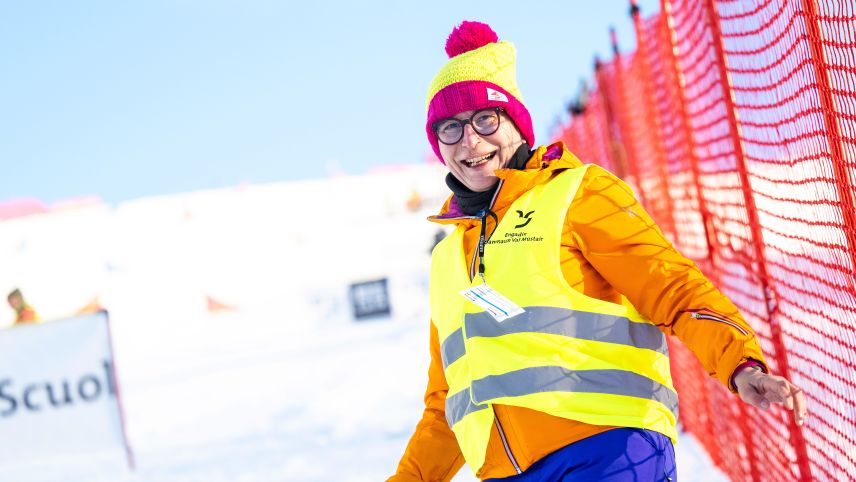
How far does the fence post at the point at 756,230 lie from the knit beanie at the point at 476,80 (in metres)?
1.02

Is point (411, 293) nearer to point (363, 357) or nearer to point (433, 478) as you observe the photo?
point (363, 357)

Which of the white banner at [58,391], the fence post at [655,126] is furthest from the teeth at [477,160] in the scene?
the white banner at [58,391]

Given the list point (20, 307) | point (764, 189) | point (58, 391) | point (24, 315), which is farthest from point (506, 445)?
point (24, 315)

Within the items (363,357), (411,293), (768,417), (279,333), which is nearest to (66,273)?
(279,333)

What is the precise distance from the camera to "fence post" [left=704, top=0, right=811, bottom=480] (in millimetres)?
3217

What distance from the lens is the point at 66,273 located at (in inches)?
706

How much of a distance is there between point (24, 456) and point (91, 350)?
90cm

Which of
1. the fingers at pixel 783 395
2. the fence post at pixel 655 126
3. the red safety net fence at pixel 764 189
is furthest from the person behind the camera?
the fence post at pixel 655 126

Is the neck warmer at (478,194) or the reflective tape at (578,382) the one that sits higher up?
the neck warmer at (478,194)

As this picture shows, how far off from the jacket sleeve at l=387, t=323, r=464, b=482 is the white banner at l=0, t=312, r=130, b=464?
5.40 m

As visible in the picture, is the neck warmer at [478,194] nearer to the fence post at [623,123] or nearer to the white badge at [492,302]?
the white badge at [492,302]

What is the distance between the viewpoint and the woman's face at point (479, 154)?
2.57 metres

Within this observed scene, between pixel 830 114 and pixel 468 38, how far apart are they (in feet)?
3.17

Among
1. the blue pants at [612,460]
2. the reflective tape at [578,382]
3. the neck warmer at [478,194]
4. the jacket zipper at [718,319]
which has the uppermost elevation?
the neck warmer at [478,194]
